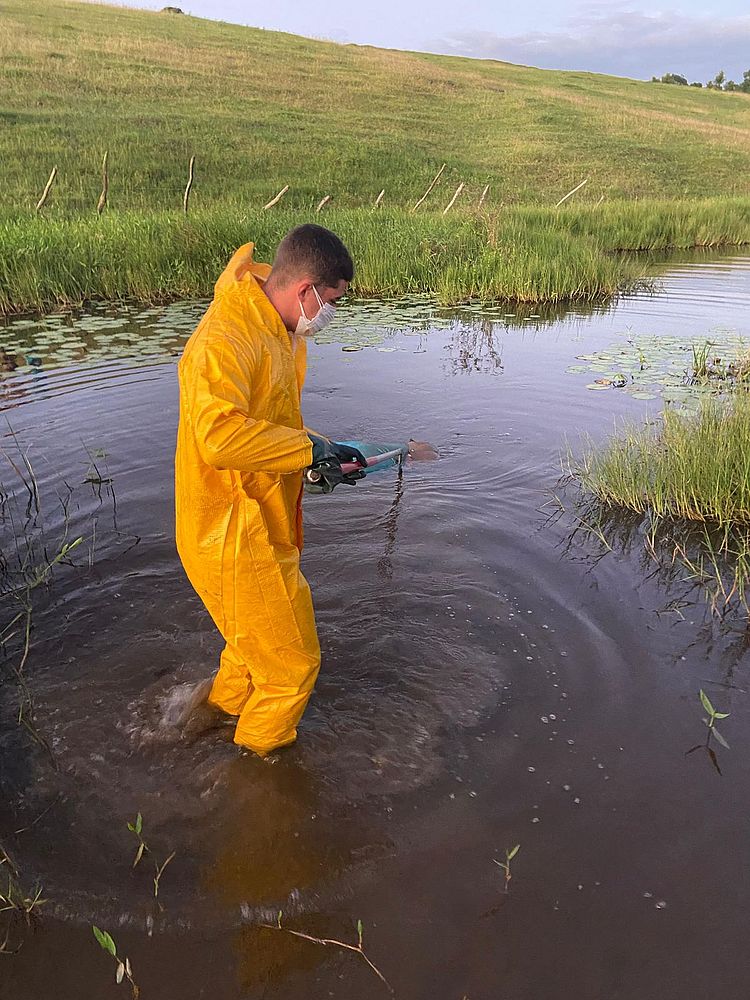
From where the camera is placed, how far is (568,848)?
2.30 meters

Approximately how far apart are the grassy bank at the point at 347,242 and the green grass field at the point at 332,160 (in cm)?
3

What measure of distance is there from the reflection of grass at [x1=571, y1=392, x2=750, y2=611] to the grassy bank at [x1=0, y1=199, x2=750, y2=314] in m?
6.67

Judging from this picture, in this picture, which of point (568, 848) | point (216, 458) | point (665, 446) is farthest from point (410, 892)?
point (665, 446)

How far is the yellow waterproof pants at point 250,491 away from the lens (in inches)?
78.1

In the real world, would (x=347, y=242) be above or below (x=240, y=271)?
below

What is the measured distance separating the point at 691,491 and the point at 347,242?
9.11 meters

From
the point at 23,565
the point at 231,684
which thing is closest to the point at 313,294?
the point at 231,684

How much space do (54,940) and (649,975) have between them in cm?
169

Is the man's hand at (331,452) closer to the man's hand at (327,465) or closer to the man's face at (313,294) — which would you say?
the man's hand at (327,465)

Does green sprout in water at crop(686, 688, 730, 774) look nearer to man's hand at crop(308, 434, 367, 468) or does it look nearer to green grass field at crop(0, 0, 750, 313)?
man's hand at crop(308, 434, 367, 468)

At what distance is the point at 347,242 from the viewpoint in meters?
11.8

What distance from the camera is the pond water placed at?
1990mm

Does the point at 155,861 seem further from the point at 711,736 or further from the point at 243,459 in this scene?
the point at 711,736

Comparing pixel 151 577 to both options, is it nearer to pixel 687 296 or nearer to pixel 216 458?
pixel 216 458
